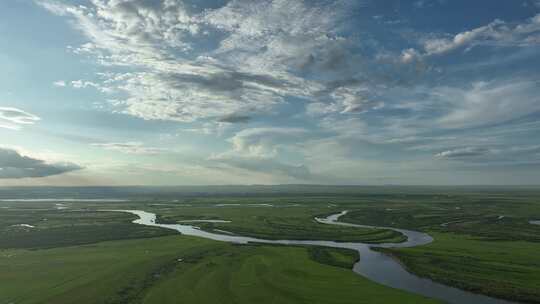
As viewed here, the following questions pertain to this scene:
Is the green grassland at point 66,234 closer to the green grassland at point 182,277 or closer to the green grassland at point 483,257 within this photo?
the green grassland at point 182,277

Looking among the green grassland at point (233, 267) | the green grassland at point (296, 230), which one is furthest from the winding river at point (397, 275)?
the green grassland at point (296, 230)

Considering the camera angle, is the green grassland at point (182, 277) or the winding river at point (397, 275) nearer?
the green grassland at point (182, 277)

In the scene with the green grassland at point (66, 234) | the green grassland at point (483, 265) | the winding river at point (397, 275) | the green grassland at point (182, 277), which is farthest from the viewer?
the green grassland at point (66, 234)

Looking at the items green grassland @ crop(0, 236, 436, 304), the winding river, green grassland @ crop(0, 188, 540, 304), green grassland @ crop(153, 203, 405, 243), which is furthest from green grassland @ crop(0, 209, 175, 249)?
the winding river

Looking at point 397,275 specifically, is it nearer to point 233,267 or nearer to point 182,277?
point 233,267

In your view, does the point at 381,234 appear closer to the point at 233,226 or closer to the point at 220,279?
the point at 233,226

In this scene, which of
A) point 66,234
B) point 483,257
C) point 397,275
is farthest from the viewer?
point 66,234

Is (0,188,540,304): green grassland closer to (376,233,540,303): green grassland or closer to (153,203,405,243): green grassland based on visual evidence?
(376,233,540,303): green grassland

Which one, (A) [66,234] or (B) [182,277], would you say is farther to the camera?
(A) [66,234]

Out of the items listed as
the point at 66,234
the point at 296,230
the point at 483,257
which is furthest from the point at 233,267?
the point at 66,234
